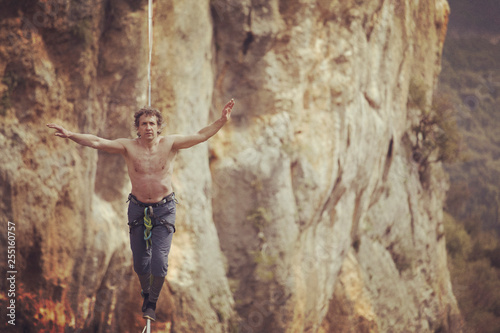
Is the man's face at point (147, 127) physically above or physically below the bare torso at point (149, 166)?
above

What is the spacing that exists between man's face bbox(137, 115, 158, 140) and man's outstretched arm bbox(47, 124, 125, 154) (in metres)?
0.25

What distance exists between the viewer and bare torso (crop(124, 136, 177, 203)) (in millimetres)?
5914

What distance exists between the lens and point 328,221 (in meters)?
12.7

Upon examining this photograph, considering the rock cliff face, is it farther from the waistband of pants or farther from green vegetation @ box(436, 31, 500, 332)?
green vegetation @ box(436, 31, 500, 332)

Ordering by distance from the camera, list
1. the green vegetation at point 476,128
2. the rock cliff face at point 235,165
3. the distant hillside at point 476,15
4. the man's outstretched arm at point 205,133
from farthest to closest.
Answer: the green vegetation at point 476,128 → the distant hillside at point 476,15 → the rock cliff face at point 235,165 → the man's outstretched arm at point 205,133

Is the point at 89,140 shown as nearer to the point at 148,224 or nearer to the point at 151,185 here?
the point at 151,185

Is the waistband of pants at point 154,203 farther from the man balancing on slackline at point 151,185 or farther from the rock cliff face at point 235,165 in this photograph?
the rock cliff face at point 235,165

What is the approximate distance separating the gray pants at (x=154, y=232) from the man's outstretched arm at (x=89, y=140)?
1.85ft

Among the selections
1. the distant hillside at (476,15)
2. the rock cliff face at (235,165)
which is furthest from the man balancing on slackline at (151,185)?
the distant hillside at (476,15)

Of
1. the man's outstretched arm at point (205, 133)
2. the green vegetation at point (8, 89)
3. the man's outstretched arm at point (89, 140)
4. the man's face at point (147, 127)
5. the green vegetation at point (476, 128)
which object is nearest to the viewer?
the man's outstretched arm at point (89, 140)

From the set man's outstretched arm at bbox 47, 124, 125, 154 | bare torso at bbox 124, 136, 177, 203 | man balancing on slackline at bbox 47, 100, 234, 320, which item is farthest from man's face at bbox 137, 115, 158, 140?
man's outstretched arm at bbox 47, 124, 125, 154

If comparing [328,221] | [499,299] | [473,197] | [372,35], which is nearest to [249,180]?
[328,221]

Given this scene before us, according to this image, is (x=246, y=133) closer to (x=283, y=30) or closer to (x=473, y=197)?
(x=283, y=30)

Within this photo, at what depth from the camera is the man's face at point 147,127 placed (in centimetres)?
580
